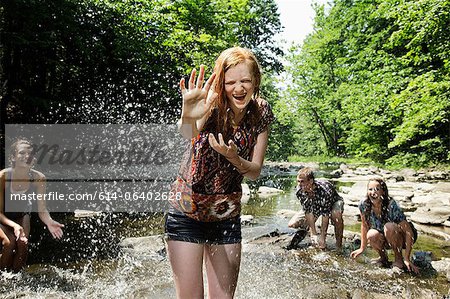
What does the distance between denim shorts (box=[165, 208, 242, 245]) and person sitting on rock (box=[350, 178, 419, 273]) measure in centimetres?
351

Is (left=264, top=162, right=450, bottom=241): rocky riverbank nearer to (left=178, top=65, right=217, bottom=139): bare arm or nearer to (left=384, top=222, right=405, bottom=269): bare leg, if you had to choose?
(left=384, top=222, right=405, bottom=269): bare leg

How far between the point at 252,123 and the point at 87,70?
571 inches

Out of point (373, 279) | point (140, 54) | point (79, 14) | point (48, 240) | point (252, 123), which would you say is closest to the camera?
point (252, 123)

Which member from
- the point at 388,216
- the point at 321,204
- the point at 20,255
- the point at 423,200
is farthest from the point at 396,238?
the point at 423,200

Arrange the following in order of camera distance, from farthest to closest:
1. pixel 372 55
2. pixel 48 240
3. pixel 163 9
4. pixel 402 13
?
pixel 372 55 → pixel 163 9 → pixel 402 13 → pixel 48 240

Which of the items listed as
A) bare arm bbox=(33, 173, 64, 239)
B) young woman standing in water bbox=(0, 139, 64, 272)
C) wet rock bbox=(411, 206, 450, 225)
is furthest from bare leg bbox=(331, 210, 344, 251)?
young woman standing in water bbox=(0, 139, 64, 272)

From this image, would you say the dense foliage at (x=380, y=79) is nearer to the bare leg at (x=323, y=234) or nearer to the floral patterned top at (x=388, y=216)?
the bare leg at (x=323, y=234)

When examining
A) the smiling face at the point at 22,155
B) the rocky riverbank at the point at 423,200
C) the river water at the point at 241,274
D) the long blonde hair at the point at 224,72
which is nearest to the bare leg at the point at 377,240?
the river water at the point at 241,274

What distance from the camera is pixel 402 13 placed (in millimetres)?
11898

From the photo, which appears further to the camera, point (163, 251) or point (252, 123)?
point (163, 251)

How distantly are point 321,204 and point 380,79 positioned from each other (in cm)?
1506

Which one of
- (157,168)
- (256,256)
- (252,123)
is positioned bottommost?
(256,256)

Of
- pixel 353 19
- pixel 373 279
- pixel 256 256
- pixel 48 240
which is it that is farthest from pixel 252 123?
pixel 353 19

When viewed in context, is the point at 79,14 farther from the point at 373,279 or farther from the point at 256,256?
the point at 373,279
